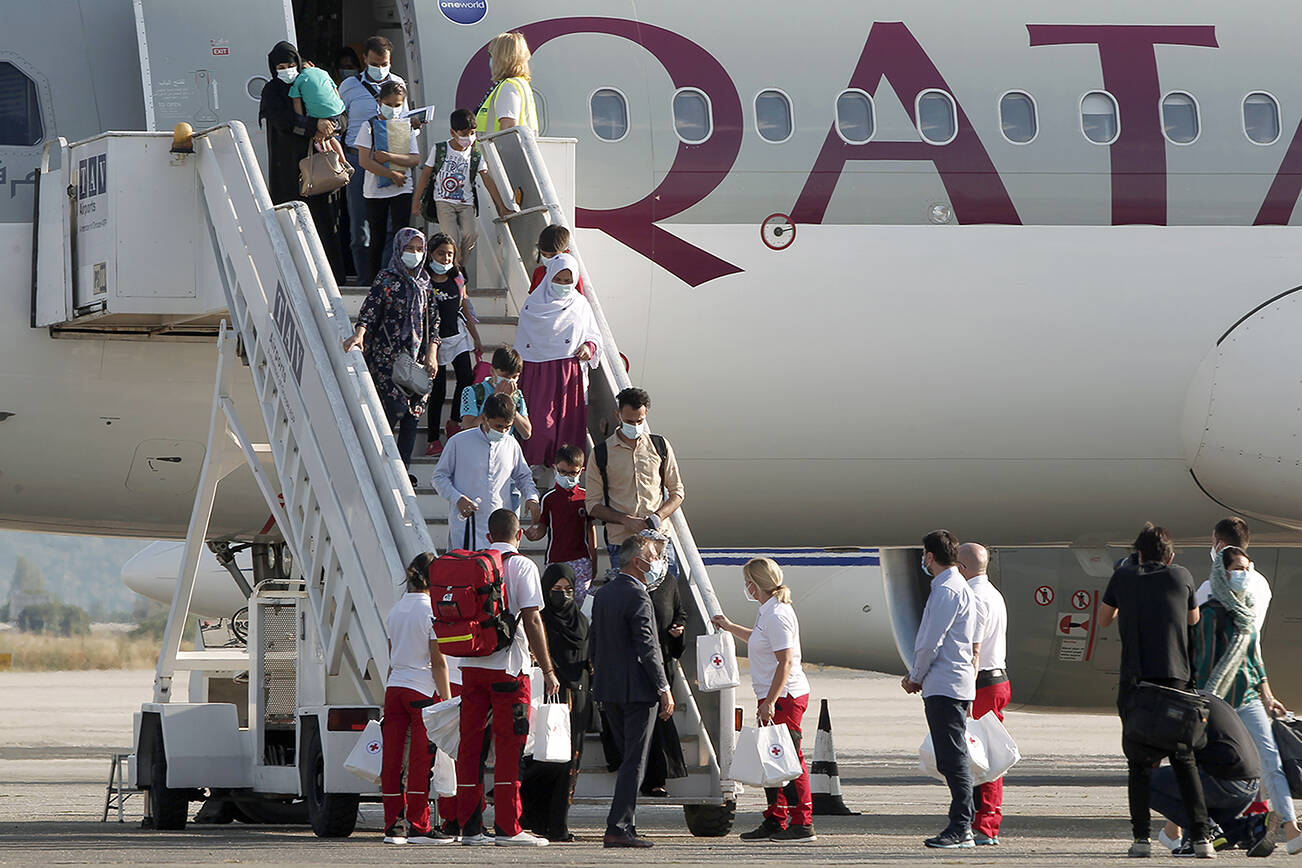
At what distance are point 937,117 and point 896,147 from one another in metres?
0.35

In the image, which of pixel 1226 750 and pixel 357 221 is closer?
pixel 1226 750

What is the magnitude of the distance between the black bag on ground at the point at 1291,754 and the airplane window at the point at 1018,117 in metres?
4.15

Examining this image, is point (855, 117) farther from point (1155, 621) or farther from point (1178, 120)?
point (1155, 621)

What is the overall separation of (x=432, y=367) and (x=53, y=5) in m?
3.29

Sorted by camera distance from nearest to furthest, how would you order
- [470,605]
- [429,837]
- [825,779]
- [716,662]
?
[470,605] < [429,837] < [716,662] < [825,779]

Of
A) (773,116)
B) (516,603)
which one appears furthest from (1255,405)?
(516,603)

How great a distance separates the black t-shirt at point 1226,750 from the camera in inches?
→ 389

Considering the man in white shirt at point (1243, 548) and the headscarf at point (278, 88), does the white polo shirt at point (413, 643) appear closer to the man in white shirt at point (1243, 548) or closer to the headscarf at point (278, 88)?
the headscarf at point (278, 88)

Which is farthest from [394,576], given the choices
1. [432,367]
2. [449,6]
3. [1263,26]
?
[1263,26]

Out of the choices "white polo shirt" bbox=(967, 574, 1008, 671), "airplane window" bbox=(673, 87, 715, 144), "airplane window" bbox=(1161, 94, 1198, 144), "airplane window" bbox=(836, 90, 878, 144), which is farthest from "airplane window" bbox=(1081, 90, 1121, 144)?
"white polo shirt" bbox=(967, 574, 1008, 671)

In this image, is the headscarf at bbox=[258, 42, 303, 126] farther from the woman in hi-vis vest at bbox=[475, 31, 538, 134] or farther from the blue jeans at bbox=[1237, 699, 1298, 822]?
the blue jeans at bbox=[1237, 699, 1298, 822]

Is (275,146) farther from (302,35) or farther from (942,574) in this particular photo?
(942,574)

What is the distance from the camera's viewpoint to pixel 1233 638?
10.2 metres

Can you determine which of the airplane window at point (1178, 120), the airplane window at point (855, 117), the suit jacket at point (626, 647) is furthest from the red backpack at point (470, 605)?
the airplane window at point (1178, 120)
